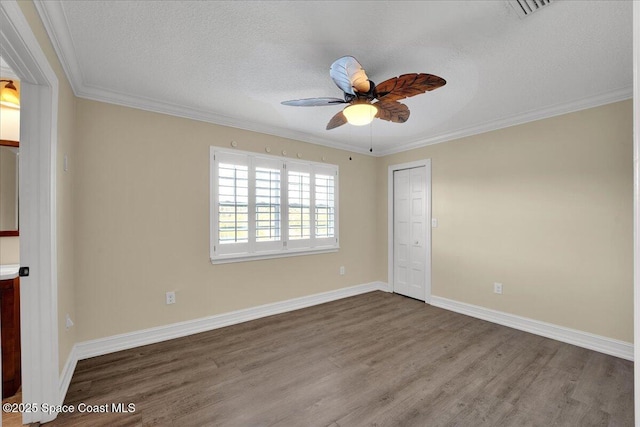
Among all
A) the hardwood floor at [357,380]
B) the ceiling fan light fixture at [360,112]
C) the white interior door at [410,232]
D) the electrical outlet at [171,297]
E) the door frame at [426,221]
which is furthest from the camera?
the white interior door at [410,232]

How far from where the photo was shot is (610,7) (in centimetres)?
171

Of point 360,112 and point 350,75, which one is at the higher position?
point 350,75

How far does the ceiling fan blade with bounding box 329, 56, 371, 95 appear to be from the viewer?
183 cm

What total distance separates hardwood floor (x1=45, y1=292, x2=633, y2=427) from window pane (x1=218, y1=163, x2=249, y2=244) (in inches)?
43.4

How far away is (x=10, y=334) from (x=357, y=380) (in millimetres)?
2578

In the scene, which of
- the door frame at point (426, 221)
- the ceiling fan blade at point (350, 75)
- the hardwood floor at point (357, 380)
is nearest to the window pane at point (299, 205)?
the hardwood floor at point (357, 380)

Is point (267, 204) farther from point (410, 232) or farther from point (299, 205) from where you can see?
point (410, 232)

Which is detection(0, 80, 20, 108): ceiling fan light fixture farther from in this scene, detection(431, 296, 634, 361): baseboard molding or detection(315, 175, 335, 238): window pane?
detection(431, 296, 634, 361): baseboard molding

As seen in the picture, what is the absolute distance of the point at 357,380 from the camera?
237cm

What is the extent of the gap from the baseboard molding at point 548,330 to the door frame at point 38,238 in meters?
4.15

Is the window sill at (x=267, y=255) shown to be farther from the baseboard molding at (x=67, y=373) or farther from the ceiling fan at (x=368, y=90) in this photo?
the ceiling fan at (x=368, y=90)

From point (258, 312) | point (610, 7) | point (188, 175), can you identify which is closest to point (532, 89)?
point (610, 7)

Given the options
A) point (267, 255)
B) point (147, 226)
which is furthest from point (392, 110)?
point (147, 226)

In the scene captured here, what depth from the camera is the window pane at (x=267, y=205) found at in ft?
12.2
